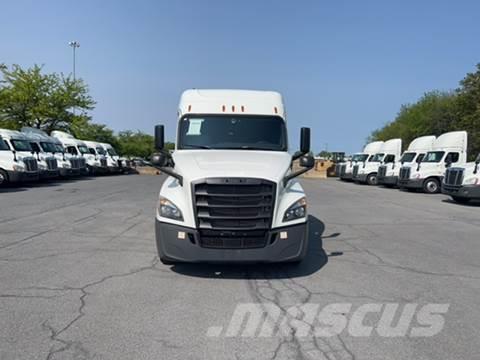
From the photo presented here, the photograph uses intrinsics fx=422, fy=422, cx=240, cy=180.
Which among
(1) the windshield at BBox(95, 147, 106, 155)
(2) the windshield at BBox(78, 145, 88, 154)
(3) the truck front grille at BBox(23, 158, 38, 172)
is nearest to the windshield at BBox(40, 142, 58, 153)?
(3) the truck front grille at BBox(23, 158, 38, 172)

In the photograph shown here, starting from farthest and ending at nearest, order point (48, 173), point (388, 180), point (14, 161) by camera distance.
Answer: point (388, 180) < point (48, 173) < point (14, 161)

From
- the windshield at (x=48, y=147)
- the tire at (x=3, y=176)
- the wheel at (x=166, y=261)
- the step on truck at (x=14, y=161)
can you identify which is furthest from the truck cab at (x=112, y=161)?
the wheel at (x=166, y=261)

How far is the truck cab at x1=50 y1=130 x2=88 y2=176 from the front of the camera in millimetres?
27375

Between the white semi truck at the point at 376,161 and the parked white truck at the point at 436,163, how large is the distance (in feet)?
19.0

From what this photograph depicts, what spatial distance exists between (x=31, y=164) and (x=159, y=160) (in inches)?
633

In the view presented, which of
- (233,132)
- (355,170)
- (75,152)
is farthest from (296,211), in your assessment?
(75,152)

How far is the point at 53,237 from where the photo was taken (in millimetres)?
8062

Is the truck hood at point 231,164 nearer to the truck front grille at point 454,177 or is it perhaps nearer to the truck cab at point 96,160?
the truck front grille at point 454,177

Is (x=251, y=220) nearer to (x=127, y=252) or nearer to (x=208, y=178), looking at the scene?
(x=208, y=178)

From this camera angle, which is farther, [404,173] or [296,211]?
[404,173]

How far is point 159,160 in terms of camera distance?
636 centimetres

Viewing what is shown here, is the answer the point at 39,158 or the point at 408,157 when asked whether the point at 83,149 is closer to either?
the point at 39,158

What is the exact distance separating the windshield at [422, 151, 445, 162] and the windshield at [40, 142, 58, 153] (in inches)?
847

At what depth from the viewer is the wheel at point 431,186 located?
2256 centimetres
